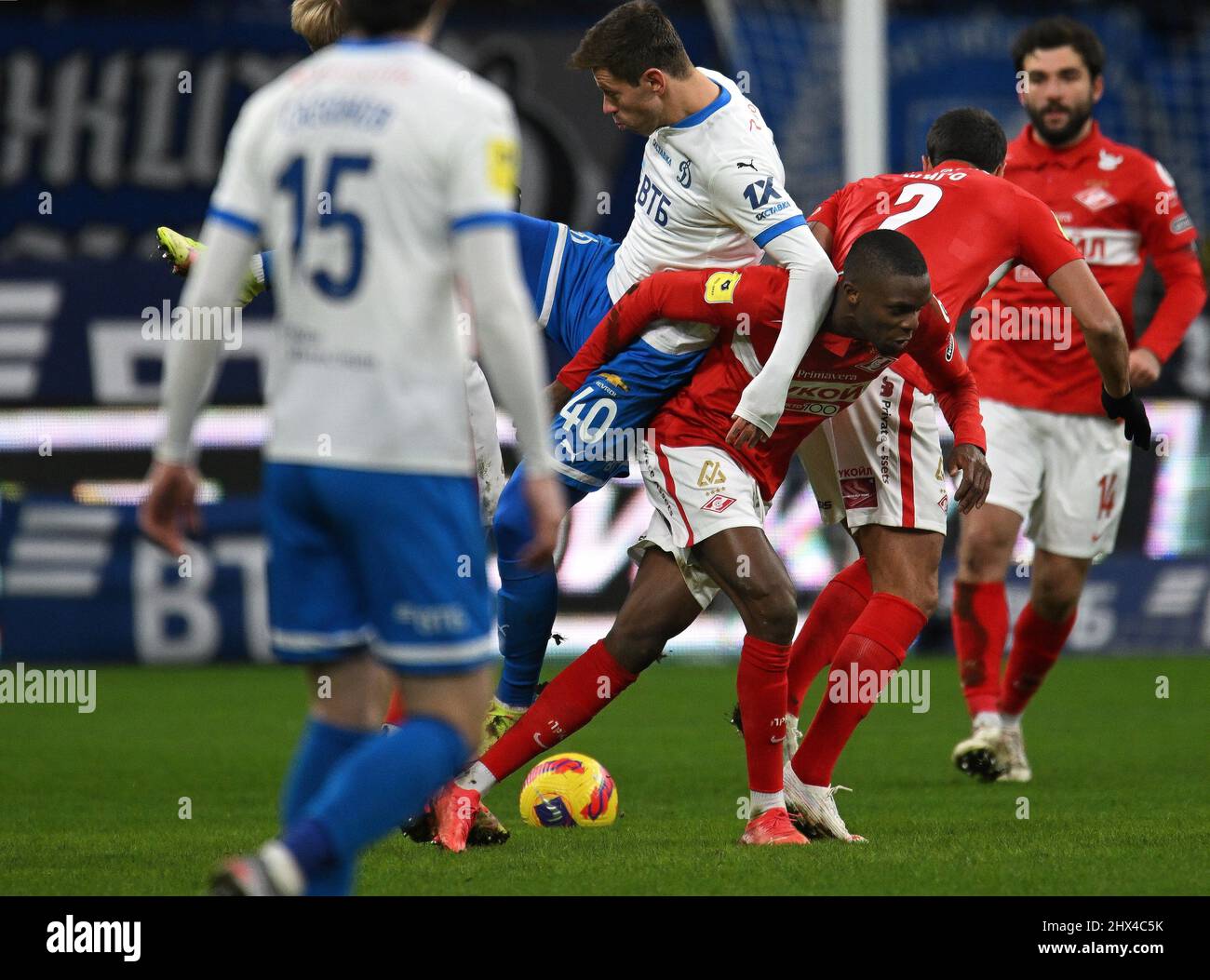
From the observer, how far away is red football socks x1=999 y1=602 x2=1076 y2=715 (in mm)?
6598

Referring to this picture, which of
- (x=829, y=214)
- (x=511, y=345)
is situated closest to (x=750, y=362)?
(x=829, y=214)

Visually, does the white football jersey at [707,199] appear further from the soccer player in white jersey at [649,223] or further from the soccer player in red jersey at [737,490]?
the soccer player in red jersey at [737,490]

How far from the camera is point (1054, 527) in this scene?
6824 mm

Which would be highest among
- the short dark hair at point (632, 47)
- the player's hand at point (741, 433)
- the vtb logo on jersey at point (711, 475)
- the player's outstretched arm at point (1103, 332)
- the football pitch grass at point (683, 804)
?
the short dark hair at point (632, 47)

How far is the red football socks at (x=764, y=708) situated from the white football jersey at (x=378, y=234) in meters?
1.71

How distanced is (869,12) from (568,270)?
230 inches

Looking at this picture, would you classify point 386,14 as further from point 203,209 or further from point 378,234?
point 203,209

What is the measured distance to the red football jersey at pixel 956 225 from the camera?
5.05 m

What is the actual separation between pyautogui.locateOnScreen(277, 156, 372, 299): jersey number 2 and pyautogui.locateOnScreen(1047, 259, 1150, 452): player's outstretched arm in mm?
2674

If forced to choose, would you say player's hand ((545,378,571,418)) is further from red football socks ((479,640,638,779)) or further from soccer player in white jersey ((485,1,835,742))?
red football socks ((479,640,638,779))

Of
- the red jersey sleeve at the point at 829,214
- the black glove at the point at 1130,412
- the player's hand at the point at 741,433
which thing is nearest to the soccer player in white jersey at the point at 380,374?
the player's hand at the point at 741,433

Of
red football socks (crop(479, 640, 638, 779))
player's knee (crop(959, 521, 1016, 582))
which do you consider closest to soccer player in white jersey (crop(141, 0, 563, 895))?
red football socks (crop(479, 640, 638, 779))

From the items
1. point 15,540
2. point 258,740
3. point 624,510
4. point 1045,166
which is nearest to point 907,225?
point 1045,166

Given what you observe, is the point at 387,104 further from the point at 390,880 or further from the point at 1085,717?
the point at 1085,717
